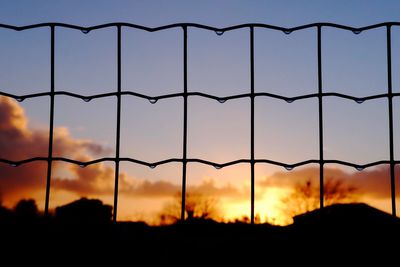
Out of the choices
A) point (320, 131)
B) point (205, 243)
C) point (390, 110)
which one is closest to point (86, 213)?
point (205, 243)

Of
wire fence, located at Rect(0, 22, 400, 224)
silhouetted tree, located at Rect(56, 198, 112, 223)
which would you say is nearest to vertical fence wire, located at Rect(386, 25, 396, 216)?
wire fence, located at Rect(0, 22, 400, 224)

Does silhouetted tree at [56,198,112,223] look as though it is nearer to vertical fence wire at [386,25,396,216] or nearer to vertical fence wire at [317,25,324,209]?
vertical fence wire at [317,25,324,209]

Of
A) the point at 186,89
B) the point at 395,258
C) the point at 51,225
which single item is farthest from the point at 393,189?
the point at 51,225

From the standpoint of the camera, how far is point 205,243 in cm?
243

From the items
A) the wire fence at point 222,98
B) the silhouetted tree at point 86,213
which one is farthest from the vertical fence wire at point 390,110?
the silhouetted tree at point 86,213

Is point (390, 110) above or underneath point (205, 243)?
above

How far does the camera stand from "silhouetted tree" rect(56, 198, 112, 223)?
2609mm

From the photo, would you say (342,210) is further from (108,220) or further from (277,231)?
(108,220)

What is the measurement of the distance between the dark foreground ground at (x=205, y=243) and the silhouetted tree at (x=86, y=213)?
0.05m

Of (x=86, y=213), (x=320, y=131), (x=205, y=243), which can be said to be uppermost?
(x=320, y=131)

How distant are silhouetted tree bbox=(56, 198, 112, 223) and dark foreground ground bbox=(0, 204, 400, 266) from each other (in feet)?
0.16

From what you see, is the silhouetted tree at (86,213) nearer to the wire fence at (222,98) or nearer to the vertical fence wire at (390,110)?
the wire fence at (222,98)

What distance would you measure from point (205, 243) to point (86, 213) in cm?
60

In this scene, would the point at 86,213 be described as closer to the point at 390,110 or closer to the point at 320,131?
the point at 320,131
